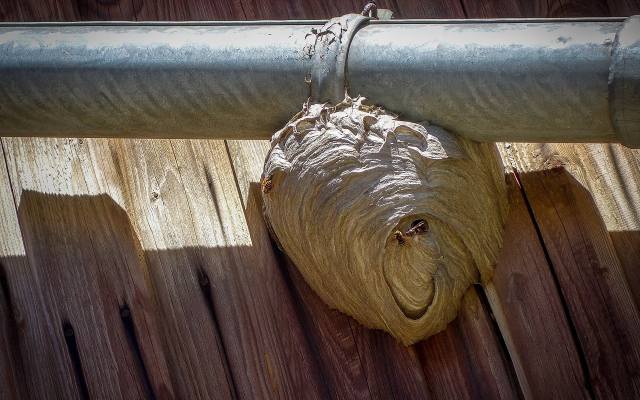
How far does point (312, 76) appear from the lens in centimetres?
241

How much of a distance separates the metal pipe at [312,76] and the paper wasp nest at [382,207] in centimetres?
7

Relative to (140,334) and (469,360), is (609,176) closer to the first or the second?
(469,360)

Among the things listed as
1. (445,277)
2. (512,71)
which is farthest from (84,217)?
(512,71)

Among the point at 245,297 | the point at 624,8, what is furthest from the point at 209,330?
the point at 624,8

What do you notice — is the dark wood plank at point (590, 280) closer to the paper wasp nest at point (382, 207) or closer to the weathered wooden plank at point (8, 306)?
the paper wasp nest at point (382, 207)

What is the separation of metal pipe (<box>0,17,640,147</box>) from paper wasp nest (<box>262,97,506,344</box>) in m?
0.07

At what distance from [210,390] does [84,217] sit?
55cm

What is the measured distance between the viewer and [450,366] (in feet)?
8.02

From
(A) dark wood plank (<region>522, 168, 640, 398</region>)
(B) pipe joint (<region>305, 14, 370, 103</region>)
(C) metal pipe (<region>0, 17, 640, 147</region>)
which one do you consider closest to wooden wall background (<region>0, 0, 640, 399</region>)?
(A) dark wood plank (<region>522, 168, 640, 398</region>)

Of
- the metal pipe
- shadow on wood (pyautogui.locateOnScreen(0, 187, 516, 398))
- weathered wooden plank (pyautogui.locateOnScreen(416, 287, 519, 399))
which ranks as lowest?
weathered wooden plank (pyautogui.locateOnScreen(416, 287, 519, 399))

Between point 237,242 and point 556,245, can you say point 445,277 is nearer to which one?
point 556,245

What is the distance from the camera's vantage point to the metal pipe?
2.23 m

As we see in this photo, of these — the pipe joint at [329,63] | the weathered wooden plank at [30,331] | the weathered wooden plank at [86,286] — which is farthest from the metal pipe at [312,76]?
the weathered wooden plank at [30,331]

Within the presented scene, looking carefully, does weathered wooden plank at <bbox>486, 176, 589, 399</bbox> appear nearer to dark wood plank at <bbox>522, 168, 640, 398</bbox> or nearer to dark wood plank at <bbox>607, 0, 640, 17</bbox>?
dark wood plank at <bbox>522, 168, 640, 398</bbox>
